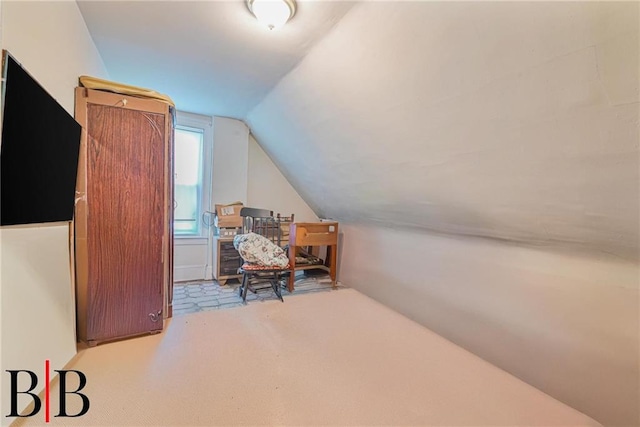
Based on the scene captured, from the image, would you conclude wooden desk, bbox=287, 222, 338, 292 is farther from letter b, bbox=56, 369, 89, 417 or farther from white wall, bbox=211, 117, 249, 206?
letter b, bbox=56, 369, 89, 417

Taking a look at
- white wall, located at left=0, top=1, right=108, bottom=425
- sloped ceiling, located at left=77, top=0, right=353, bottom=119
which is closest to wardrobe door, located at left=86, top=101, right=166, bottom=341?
white wall, located at left=0, top=1, right=108, bottom=425

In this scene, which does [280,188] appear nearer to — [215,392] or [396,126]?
[396,126]

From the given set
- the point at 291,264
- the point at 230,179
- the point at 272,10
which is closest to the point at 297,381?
the point at 291,264

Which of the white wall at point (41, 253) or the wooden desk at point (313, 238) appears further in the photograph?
the wooden desk at point (313, 238)

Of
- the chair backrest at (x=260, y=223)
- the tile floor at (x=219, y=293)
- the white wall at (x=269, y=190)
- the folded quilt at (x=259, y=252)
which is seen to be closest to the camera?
the tile floor at (x=219, y=293)

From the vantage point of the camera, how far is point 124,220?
2.19 meters

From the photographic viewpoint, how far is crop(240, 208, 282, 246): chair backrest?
3.94 meters

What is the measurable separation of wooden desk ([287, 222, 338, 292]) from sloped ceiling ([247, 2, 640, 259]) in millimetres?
1278

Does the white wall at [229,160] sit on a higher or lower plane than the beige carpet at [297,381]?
higher

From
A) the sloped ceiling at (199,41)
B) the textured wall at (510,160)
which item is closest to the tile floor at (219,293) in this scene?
the textured wall at (510,160)

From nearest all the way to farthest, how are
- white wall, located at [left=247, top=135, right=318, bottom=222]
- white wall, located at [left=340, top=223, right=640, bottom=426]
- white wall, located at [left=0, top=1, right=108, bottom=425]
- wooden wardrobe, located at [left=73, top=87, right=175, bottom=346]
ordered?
1. white wall, located at [left=0, top=1, right=108, bottom=425]
2. white wall, located at [left=340, top=223, right=640, bottom=426]
3. wooden wardrobe, located at [left=73, top=87, right=175, bottom=346]
4. white wall, located at [left=247, top=135, right=318, bottom=222]

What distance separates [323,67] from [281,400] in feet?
7.87

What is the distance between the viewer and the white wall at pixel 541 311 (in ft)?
5.15

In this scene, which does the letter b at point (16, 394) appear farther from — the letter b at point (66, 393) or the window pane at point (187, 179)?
the window pane at point (187, 179)
